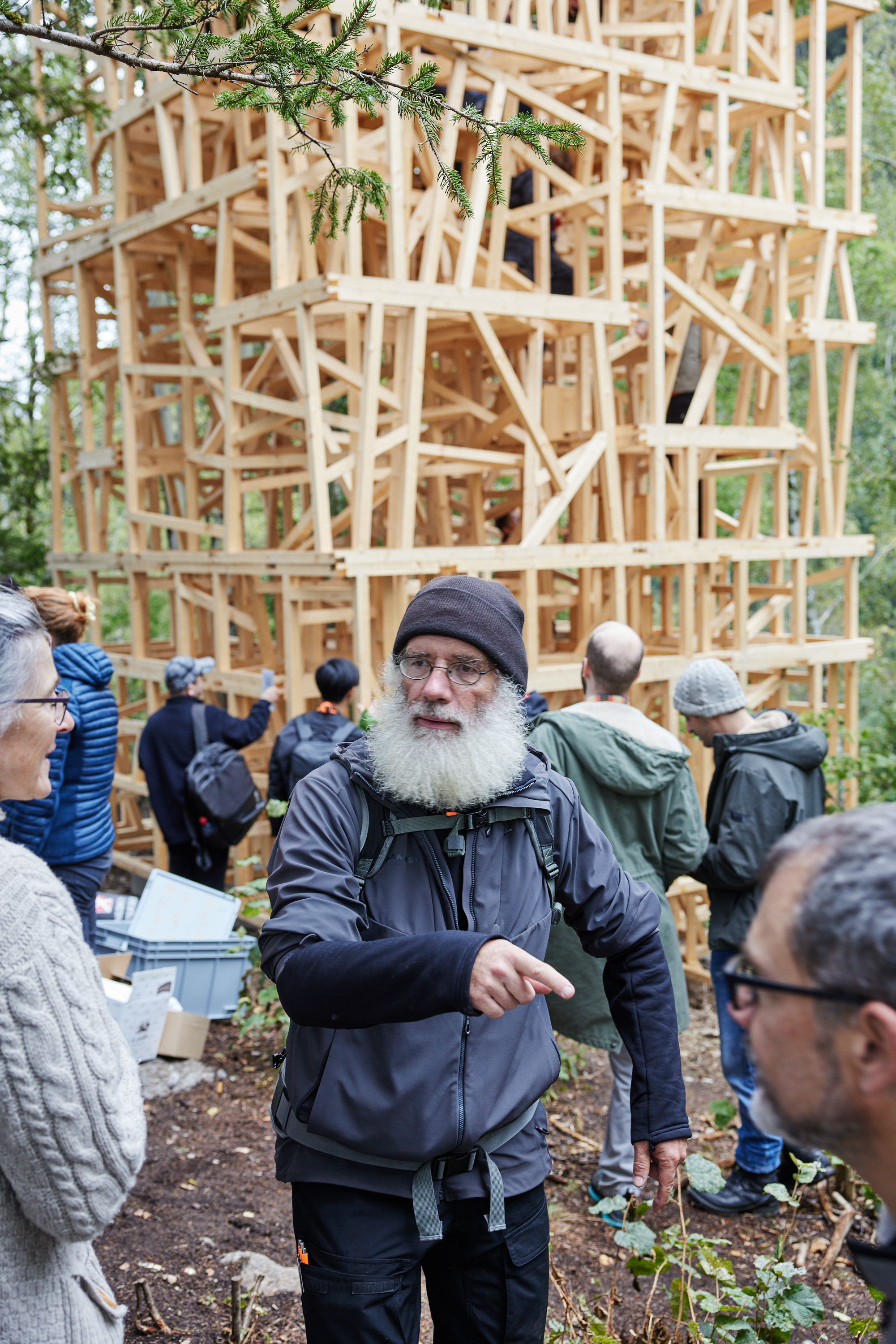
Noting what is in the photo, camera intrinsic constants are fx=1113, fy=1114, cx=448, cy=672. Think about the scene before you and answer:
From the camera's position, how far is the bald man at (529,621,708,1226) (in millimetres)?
4188

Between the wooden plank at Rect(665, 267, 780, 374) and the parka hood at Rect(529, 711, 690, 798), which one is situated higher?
the wooden plank at Rect(665, 267, 780, 374)

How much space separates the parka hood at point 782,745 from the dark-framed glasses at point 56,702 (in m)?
3.06

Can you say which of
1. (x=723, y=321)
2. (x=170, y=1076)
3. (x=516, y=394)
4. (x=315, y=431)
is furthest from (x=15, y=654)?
(x=723, y=321)

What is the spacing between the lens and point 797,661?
909cm

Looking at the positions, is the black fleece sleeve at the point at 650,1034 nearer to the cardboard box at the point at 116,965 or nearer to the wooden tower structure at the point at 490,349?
the cardboard box at the point at 116,965

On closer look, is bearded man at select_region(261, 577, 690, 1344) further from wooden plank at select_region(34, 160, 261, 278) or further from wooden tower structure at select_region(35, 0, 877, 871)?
wooden plank at select_region(34, 160, 261, 278)

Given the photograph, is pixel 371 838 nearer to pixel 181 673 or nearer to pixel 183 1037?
pixel 183 1037

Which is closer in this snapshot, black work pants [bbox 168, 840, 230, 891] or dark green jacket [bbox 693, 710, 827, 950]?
dark green jacket [bbox 693, 710, 827, 950]

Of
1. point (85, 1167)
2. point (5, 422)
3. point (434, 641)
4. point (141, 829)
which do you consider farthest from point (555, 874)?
point (5, 422)

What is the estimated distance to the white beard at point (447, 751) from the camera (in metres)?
2.27

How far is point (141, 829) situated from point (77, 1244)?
8861mm

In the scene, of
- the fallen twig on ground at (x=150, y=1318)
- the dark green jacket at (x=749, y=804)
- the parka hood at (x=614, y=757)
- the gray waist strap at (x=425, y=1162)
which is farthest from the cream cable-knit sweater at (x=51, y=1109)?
the dark green jacket at (x=749, y=804)

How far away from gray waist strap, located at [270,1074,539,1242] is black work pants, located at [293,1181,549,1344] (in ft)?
0.14

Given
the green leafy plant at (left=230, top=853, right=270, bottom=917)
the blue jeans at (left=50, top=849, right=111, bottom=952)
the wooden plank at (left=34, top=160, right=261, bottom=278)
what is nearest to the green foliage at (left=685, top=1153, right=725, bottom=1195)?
the blue jeans at (left=50, top=849, right=111, bottom=952)
